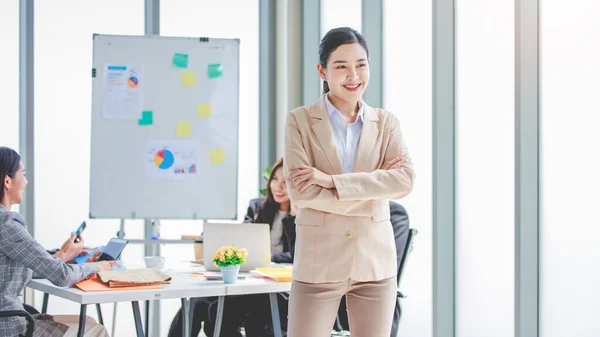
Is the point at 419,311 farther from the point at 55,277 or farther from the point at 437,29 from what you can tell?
the point at 55,277

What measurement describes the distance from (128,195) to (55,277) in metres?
2.07

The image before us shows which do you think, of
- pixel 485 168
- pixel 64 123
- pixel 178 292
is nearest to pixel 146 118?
pixel 64 123

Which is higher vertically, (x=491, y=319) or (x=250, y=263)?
(x=250, y=263)

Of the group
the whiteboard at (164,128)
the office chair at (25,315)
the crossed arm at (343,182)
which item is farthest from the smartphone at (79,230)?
the crossed arm at (343,182)

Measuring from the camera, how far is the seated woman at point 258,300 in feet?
13.0

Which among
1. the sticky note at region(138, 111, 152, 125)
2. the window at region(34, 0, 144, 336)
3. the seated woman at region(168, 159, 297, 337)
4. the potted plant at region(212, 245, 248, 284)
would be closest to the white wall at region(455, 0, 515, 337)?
the seated woman at region(168, 159, 297, 337)

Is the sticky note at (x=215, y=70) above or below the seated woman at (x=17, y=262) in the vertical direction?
above

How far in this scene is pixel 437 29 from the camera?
3.96 meters

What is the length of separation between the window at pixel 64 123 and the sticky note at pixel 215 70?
1.15 meters

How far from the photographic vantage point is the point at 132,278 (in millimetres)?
2965

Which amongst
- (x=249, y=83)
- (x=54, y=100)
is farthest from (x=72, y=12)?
(x=249, y=83)

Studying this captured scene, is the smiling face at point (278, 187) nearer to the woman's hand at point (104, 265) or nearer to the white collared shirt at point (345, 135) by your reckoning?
the woman's hand at point (104, 265)

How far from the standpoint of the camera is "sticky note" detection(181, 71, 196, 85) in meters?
5.08

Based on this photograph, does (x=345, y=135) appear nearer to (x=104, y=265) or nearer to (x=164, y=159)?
(x=104, y=265)
